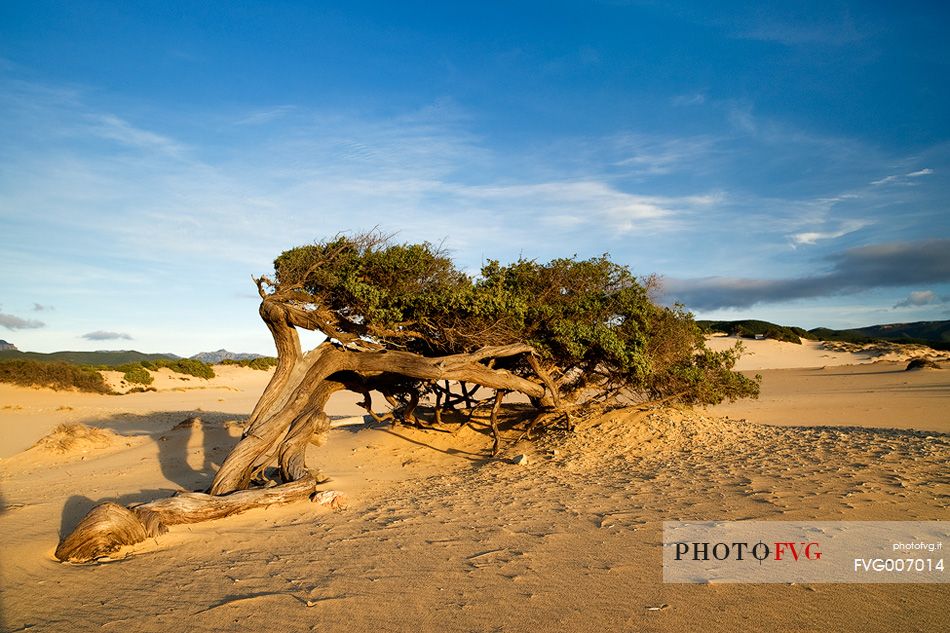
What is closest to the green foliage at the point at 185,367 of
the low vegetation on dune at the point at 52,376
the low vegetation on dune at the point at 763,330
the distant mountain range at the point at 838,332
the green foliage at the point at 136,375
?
the green foliage at the point at 136,375

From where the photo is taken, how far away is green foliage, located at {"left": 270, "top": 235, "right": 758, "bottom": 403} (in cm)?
1055

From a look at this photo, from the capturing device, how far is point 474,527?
25.2ft

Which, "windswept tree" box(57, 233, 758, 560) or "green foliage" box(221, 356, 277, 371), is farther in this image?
"green foliage" box(221, 356, 277, 371)

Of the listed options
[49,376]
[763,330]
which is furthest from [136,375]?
[763,330]

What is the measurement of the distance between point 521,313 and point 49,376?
123 feet

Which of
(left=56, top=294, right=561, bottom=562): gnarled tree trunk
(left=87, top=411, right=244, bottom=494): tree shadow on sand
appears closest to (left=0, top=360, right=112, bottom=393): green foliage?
(left=87, top=411, right=244, bottom=494): tree shadow on sand

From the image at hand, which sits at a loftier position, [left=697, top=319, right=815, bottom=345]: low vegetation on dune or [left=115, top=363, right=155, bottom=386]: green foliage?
[left=697, top=319, right=815, bottom=345]: low vegetation on dune

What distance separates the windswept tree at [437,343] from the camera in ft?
33.4

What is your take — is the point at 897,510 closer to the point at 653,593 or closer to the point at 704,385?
the point at 653,593

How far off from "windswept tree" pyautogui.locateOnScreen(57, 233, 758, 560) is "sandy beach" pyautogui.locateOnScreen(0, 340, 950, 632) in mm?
943

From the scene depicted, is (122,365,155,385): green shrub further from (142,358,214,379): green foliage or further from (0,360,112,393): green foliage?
(0,360,112,393): green foliage

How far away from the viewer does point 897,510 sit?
23.4 ft

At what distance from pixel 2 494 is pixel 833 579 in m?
14.3

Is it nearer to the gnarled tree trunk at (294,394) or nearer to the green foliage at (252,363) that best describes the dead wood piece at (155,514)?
the gnarled tree trunk at (294,394)
